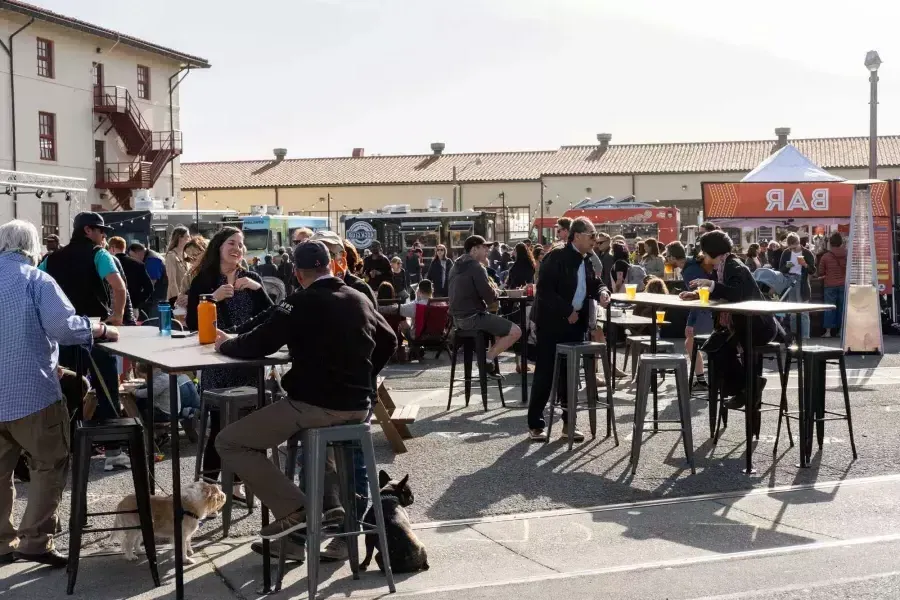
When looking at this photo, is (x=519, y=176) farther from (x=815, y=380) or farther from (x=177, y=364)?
(x=177, y=364)

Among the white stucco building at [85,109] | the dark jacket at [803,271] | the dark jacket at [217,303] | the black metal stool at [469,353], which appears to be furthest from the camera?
the white stucco building at [85,109]

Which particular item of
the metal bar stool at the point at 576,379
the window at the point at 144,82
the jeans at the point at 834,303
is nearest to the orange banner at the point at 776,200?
the jeans at the point at 834,303

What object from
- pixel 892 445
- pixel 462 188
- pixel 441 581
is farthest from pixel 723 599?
pixel 462 188

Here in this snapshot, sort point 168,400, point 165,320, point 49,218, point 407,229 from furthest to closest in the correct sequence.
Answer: point 49,218
point 407,229
point 168,400
point 165,320

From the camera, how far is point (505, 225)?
49.8m

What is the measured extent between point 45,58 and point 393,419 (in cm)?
3235

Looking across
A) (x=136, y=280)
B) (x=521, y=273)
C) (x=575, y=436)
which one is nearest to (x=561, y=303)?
(x=575, y=436)

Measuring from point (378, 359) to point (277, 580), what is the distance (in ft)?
4.29

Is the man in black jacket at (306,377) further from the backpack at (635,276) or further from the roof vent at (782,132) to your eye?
the roof vent at (782,132)

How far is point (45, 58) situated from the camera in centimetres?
3722

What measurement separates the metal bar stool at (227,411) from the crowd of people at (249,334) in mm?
175

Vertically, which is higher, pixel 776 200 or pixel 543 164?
pixel 543 164

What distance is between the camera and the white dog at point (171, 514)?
19.0ft

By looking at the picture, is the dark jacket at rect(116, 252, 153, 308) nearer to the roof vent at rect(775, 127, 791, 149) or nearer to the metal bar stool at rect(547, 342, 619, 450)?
the metal bar stool at rect(547, 342, 619, 450)
